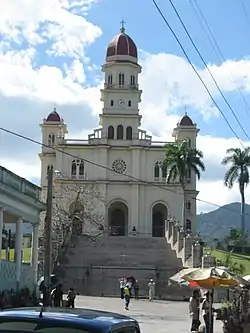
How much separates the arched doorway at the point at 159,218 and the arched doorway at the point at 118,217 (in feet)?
10.1

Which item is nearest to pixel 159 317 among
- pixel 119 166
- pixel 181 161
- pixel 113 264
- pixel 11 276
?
pixel 11 276

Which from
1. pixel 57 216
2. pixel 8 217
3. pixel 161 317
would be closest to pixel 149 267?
pixel 57 216

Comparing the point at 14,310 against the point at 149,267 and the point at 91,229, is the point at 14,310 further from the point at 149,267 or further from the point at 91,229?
the point at 91,229

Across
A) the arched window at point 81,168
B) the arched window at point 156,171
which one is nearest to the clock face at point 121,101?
the arched window at point 156,171

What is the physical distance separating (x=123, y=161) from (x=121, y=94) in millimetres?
7589

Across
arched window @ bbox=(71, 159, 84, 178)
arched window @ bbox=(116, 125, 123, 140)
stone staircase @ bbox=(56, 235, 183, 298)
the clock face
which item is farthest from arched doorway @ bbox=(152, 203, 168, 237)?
stone staircase @ bbox=(56, 235, 183, 298)

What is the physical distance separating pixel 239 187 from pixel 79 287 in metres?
27.5

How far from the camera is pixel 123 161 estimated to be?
79625 mm

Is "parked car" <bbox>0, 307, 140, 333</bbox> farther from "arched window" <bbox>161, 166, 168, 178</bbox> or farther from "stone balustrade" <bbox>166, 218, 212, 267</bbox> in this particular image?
"arched window" <bbox>161, 166, 168, 178</bbox>

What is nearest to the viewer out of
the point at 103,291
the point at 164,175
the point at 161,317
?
the point at 161,317

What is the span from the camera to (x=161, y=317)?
Result: 2884 cm

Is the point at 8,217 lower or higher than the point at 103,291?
higher

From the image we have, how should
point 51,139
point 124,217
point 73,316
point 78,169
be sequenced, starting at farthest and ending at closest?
point 51,139
point 124,217
point 78,169
point 73,316

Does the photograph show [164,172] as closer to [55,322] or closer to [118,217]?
[118,217]
